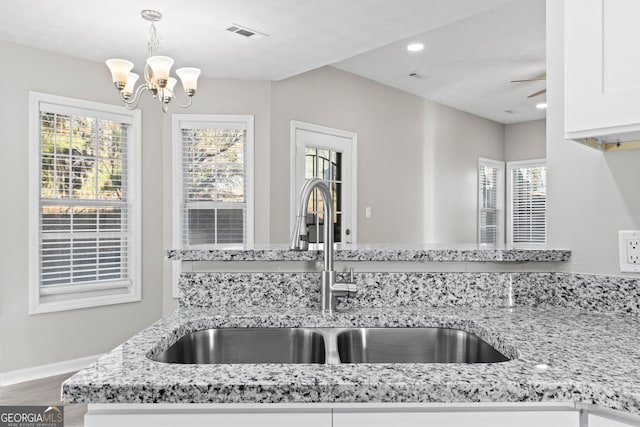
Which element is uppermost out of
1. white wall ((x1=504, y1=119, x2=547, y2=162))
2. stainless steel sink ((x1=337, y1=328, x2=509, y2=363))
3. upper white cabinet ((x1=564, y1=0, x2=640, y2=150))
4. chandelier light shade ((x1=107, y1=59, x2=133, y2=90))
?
white wall ((x1=504, y1=119, x2=547, y2=162))

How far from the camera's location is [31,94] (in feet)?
11.7

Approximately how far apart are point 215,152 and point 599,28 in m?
3.75

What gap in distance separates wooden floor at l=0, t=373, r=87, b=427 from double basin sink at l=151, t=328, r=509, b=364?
2089 mm

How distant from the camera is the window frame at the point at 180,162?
4.31 m

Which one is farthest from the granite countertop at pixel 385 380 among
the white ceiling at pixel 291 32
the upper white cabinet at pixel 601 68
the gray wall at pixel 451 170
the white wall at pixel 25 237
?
the gray wall at pixel 451 170

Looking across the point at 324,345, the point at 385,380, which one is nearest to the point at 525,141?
the point at 324,345

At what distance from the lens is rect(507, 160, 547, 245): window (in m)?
7.45

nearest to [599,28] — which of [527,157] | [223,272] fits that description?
[223,272]

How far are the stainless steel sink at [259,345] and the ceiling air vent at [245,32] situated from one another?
260 cm

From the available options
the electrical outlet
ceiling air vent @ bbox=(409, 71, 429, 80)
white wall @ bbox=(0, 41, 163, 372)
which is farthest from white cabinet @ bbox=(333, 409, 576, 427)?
ceiling air vent @ bbox=(409, 71, 429, 80)

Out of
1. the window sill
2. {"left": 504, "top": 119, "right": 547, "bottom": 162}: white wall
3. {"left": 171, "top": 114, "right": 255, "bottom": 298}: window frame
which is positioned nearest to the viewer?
the window sill

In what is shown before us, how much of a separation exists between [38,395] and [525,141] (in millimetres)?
7347

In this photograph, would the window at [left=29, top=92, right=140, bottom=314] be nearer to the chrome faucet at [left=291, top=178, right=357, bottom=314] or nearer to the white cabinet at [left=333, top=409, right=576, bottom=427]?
the chrome faucet at [left=291, top=178, right=357, bottom=314]

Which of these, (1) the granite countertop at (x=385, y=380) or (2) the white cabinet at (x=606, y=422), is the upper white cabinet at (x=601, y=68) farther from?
(2) the white cabinet at (x=606, y=422)
